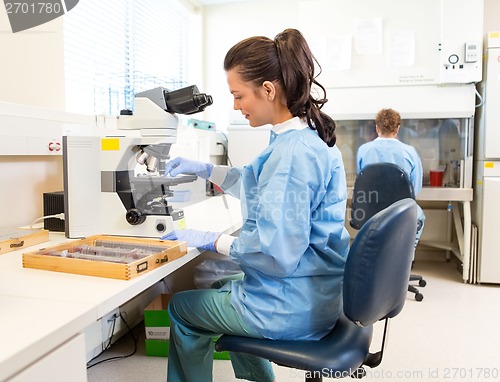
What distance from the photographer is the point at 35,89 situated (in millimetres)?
1672

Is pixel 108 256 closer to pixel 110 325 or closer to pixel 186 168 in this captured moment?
pixel 186 168

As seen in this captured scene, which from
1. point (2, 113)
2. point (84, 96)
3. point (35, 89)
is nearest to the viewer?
point (2, 113)

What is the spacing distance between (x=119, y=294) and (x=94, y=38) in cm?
196

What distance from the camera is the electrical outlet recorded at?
2.00 meters

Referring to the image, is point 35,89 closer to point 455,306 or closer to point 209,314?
point 209,314

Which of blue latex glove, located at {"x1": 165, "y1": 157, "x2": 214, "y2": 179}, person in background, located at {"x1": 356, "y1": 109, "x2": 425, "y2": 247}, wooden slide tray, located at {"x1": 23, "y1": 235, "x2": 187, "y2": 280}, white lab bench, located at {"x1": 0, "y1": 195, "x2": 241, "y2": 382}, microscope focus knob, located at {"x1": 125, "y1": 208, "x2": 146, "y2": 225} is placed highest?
person in background, located at {"x1": 356, "y1": 109, "x2": 425, "y2": 247}

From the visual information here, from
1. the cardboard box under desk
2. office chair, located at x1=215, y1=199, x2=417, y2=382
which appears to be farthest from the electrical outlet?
office chair, located at x1=215, y1=199, x2=417, y2=382

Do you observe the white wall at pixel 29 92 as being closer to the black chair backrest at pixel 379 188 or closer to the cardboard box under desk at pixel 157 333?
the cardboard box under desk at pixel 157 333

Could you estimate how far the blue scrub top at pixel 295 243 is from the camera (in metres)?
1.01

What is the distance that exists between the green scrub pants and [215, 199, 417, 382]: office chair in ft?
0.18

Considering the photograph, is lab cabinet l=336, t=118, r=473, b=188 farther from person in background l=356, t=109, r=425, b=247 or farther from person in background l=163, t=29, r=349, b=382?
person in background l=163, t=29, r=349, b=382

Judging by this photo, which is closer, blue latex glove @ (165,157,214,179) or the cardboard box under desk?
blue latex glove @ (165,157,214,179)

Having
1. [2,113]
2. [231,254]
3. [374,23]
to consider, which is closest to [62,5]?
[2,113]

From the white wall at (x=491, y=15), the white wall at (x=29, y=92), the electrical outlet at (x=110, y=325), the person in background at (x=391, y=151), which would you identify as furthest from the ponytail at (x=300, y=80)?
the white wall at (x=491, y=15)
